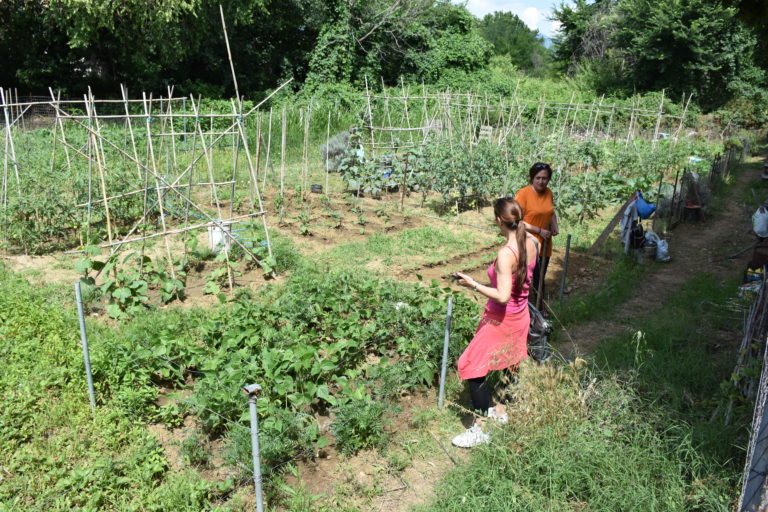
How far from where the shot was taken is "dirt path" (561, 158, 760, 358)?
5.63 metres

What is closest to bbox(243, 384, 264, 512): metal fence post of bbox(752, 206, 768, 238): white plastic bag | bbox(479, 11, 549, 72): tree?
bbox(752, 206, 768, 238): white plastic bag

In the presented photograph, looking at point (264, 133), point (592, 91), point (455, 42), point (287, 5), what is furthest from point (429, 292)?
point (592, 91)

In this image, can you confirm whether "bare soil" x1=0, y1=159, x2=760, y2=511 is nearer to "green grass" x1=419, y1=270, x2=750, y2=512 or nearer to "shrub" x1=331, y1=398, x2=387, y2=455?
"shrub" x1=331, y1=398, x2=387, y2=455

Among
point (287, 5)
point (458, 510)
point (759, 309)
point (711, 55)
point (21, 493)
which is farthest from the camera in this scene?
point (711, 55)

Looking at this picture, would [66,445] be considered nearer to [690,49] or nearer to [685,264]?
[685,264]

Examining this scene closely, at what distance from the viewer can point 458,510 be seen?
3045mm

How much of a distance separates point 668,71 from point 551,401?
26.0 metres

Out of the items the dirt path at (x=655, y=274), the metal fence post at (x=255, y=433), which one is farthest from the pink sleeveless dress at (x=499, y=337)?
the metal fence post at (x=255, y=433)

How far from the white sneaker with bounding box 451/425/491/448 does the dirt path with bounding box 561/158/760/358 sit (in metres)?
0.87

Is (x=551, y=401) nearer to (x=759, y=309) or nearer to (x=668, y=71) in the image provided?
(x=759, y=309)

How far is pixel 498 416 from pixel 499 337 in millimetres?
503

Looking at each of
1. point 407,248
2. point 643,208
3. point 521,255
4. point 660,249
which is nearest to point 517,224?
point 521,255

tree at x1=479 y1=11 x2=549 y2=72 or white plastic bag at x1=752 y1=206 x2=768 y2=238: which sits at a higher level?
tree at x1=479 y1=11 x2=549 y2=72

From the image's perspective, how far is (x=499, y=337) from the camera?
3.52 meters
